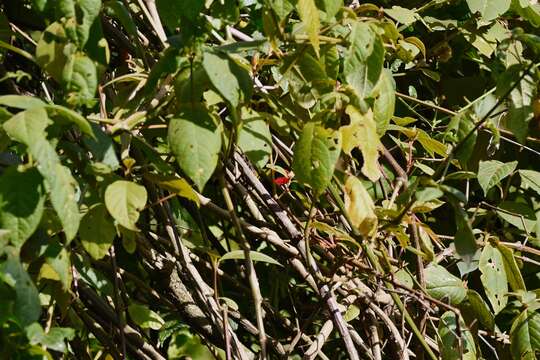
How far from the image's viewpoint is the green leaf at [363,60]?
1518 millimetres

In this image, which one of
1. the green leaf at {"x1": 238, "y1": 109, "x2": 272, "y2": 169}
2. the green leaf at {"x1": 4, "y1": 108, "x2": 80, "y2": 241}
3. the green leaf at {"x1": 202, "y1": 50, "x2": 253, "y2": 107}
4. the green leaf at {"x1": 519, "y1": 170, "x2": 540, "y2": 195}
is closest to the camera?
the green leaf at {"x1": 4, "y1": 108, "x2": 80, "y2": 241}

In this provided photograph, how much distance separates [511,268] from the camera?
2.16 meters

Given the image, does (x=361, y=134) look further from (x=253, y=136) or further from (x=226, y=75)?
(x=226, y=75)

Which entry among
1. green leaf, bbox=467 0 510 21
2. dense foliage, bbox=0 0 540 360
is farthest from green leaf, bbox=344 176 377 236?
green leaf, bbox=467 0 510 21

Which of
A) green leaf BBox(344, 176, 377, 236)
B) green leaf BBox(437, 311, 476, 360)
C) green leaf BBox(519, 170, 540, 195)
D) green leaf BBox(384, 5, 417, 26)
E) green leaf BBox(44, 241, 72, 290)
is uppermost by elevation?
green leaf BBox(384, 5, 417, 26)

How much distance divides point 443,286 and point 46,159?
122 cm

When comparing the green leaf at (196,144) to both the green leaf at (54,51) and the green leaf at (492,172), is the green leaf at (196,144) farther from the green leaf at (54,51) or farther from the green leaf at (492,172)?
the green leaf at (492,172)

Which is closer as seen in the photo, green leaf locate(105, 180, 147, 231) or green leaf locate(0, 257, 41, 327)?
green leaf locate(0, 257, 41, 327)

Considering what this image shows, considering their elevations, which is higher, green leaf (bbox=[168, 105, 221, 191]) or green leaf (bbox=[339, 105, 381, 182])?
green leaf (bbox=[168, 105, 221, 191])

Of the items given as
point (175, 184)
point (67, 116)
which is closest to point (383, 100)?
point (175, 184)

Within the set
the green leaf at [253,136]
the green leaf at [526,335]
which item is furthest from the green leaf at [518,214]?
the green leaf at [253,136]

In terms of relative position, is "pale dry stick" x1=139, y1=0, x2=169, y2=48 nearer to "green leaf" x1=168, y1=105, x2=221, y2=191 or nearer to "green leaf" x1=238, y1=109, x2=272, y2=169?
"green leaf" x1=238, y1=109, x2=272, y2=169

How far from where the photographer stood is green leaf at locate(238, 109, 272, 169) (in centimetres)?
165

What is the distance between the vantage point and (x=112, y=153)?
1430mm
